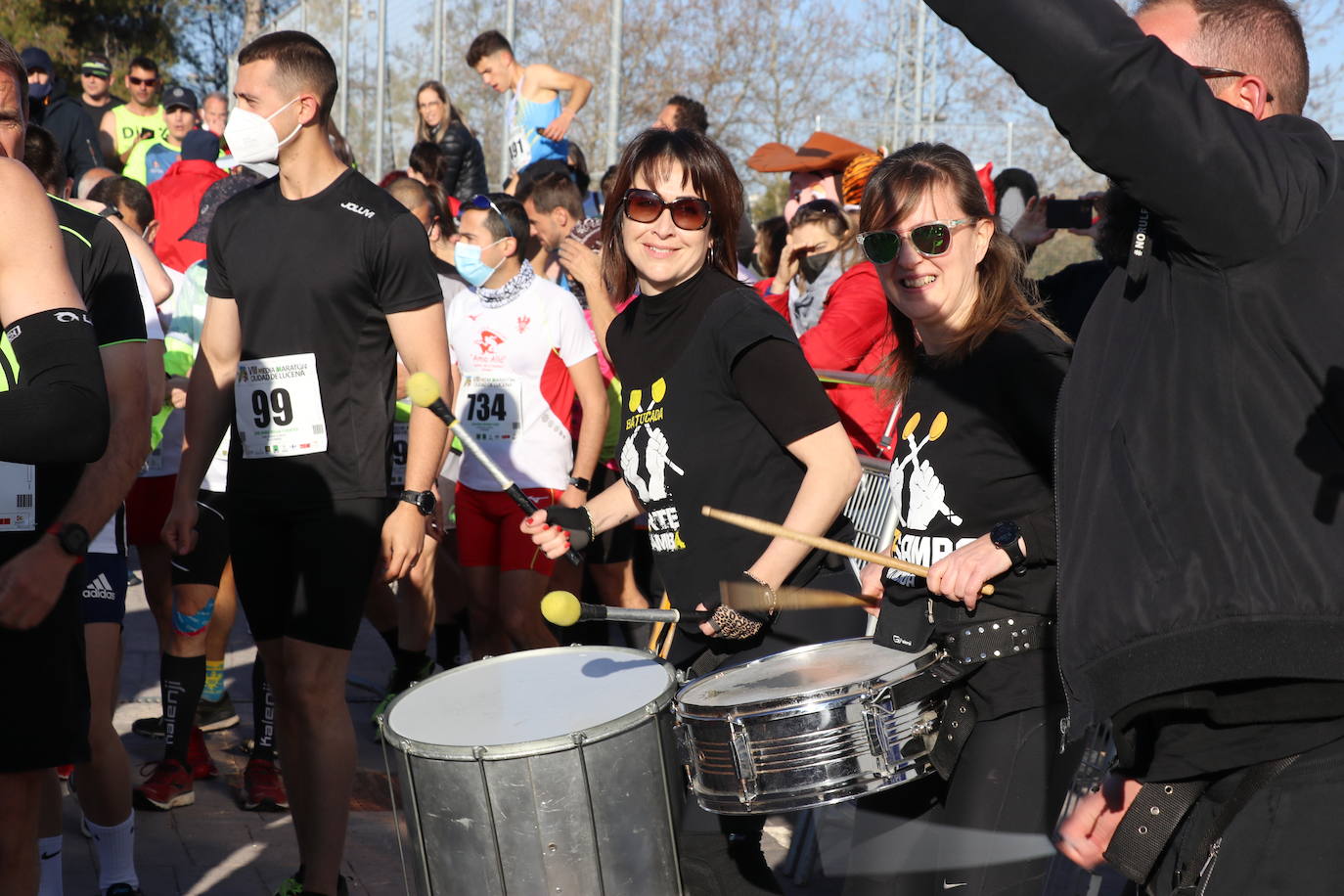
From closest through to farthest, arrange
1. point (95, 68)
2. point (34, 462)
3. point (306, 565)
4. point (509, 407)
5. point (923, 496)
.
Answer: point (34, 462) → point (923, 496) → point (306, 565) → point (509, 407) → point (95, 68)

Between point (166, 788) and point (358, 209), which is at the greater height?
point (358, 209)

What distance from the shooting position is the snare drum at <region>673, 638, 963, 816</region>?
2.86 metres

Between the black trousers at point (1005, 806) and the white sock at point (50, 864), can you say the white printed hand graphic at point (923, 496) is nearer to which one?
the black trousers at point (1005, 806)

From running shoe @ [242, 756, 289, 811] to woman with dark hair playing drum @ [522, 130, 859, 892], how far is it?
2096mm

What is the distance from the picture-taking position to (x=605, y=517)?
396 cm

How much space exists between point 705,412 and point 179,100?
33.6ft

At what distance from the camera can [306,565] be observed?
4.28m

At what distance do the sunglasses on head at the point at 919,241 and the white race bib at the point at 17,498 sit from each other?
6.18 feet

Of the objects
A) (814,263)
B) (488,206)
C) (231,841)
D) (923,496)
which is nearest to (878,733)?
(923,496)

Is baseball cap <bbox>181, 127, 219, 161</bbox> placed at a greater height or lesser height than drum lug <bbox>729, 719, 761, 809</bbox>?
greater

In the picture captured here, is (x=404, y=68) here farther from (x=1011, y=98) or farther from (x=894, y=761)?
(x=894, y=761)

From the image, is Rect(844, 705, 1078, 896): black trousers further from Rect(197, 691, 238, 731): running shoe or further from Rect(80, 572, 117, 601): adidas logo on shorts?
Rect(197, 691, 238, 731): running shoe

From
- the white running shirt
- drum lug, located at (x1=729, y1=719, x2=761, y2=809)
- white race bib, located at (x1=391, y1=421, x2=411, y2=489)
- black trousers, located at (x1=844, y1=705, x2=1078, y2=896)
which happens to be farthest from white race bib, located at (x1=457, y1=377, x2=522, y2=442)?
black trousers, located at (x1=844, y1=705, x2=1078, y2=896)

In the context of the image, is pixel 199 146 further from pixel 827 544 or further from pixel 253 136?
pixel 827 544
